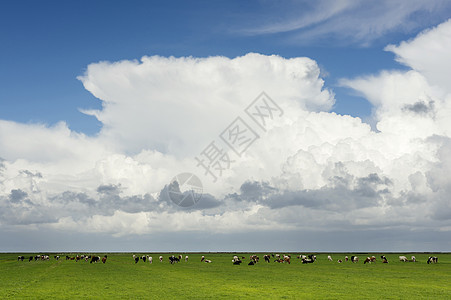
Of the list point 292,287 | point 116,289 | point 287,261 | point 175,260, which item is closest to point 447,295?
point 292,287

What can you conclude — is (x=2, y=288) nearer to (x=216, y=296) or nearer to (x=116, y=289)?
(x=116, y=289)

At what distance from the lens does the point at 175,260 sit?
91.1m


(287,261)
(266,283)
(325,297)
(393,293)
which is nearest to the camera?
(325,297)

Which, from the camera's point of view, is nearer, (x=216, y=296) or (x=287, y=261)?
(x=216, y=296)

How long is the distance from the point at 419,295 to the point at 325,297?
319 inches

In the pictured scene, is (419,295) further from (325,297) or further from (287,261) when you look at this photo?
(287,261)

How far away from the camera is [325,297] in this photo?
97.4 feet

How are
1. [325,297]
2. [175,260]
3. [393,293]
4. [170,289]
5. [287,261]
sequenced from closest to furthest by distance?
[325,297]
[393,293]
[170,289]
[287,261]
[175,260]

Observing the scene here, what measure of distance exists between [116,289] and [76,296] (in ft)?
16.5

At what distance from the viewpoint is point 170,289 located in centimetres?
3466

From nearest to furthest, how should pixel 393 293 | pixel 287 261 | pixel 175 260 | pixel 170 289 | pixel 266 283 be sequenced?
1. pixel 393 293
2. pixel 170 289
3. pixel 266 283
4. pixel 287 261
5. pixel 175 260

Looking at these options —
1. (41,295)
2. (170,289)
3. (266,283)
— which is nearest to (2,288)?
(41,295)

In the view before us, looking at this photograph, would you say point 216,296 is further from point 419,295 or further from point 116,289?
point 419,295

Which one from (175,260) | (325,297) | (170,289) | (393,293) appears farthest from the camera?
(175,260)
